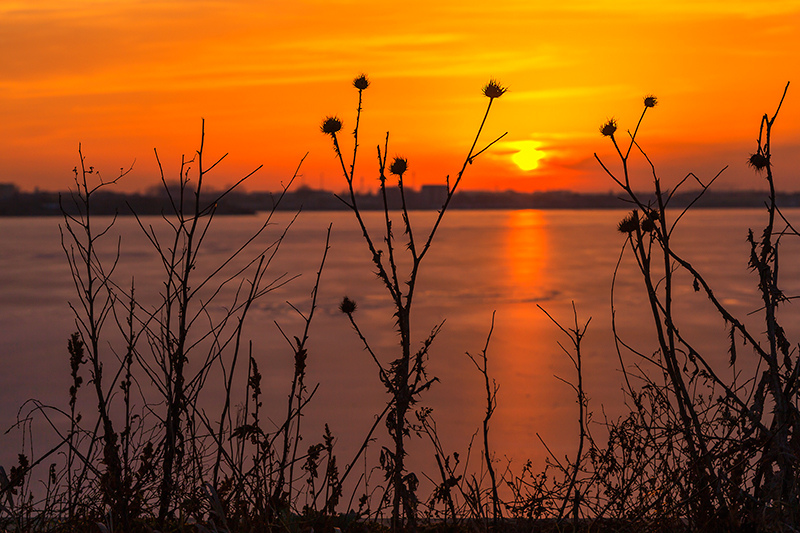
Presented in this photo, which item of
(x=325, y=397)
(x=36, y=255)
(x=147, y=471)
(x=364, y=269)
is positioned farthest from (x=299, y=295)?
(x=36, y=255)

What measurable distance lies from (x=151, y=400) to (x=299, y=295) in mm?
11548

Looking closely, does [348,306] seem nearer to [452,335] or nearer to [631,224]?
[631,224]

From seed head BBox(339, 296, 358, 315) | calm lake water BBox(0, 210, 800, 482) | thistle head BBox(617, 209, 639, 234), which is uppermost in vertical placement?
thistle head BBox(617, 209, 639, 234)

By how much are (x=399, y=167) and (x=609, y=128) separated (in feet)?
3.07

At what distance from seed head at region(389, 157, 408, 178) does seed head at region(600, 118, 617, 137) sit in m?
0.88

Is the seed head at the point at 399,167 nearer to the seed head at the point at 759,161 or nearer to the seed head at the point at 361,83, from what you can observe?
the seed head at the point at 361,83

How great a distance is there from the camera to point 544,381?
10.0 metres

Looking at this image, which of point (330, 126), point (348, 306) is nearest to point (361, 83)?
point (330, 126)

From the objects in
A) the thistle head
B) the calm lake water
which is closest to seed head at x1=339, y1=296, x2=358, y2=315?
the thistle head

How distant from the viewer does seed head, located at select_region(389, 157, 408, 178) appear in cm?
252

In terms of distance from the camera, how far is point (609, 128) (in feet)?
9.66

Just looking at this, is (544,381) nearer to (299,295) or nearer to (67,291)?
(299,295)

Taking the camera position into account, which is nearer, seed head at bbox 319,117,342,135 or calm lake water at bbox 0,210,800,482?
seed head at bbox 319,117,342,135

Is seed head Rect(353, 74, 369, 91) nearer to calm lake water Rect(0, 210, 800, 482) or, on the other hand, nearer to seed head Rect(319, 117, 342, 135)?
seed head Rect(319, 117, 342, 135)
